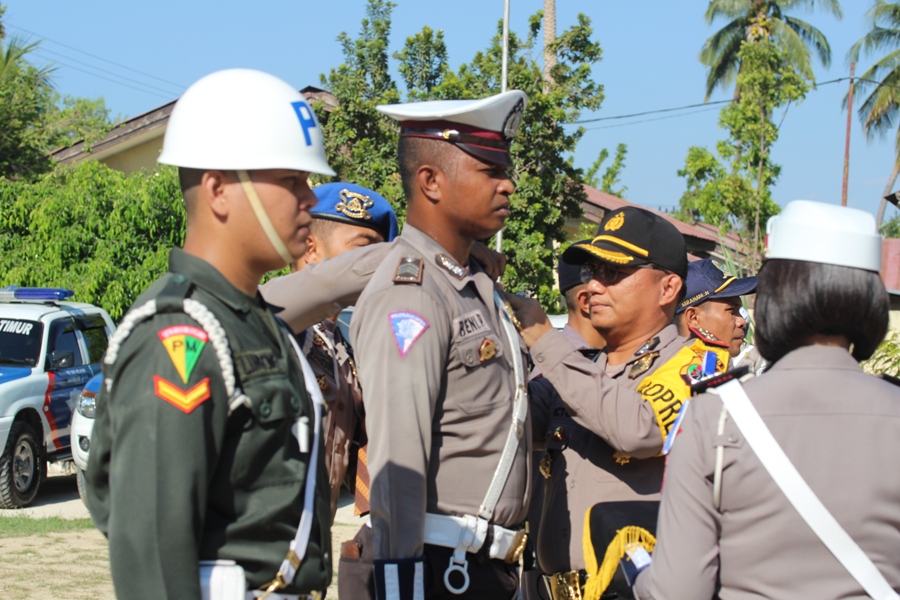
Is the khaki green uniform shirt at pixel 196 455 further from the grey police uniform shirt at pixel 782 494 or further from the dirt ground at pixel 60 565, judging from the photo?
the dirt ground at pixel 60 565

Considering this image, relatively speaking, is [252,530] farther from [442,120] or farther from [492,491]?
[442,120]

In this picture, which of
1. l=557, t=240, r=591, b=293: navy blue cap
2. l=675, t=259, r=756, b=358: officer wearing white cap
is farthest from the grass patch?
l=675, t=259, r=756, b=358: officer wearing white cap

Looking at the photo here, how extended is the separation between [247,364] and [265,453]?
18cm

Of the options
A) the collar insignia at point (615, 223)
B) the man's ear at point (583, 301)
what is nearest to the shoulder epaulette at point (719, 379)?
the collar insignia at point (615, 223)

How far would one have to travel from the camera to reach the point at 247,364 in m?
1.97

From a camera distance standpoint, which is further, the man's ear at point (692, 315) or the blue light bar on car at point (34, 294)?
the blue light bar on car at point (34, 294)

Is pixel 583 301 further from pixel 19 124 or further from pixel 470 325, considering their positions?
pixel 19 124

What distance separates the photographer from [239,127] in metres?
2.08

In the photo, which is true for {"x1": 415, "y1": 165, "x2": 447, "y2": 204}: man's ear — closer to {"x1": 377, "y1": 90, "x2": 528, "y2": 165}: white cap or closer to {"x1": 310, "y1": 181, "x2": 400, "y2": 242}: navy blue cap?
{"x1": 377, "y1": 90, "x2": 528, "y2": 165}: white cap

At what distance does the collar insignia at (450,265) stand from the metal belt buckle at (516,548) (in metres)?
0.80

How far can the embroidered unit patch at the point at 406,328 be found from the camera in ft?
8.98

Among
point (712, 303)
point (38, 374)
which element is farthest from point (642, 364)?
point (38, 374)

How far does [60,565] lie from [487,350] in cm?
616

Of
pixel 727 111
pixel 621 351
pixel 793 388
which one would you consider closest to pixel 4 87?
pixel 727 111
